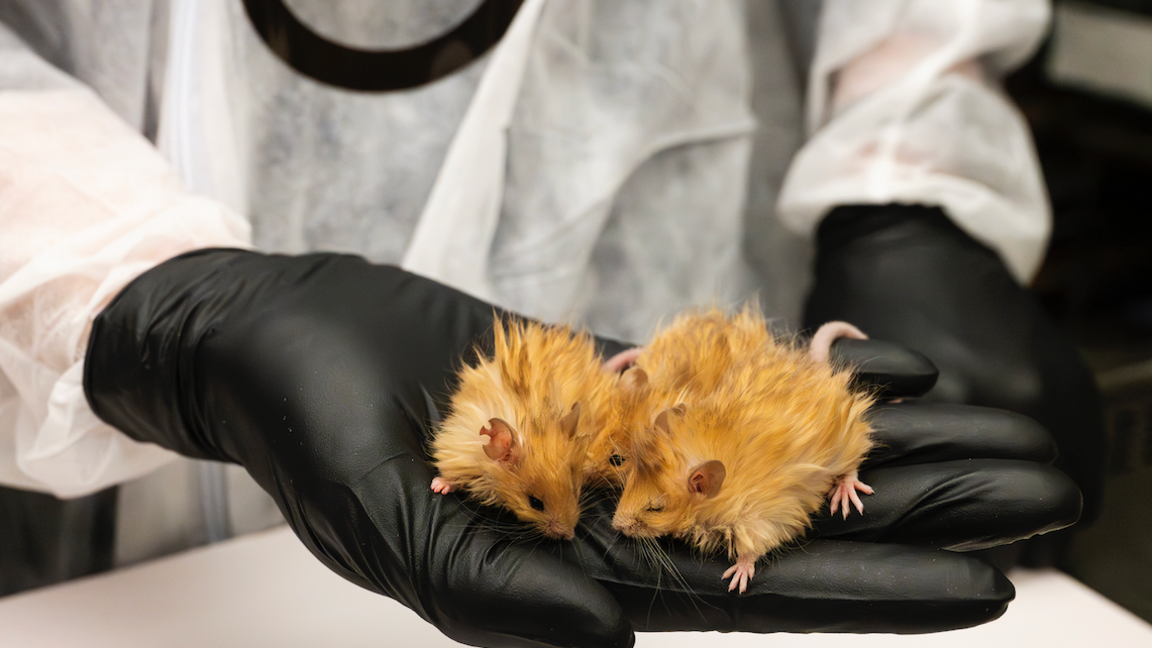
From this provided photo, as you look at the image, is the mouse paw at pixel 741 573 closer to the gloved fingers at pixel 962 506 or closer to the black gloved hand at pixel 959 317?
the gloved fingers at pixel 962 506

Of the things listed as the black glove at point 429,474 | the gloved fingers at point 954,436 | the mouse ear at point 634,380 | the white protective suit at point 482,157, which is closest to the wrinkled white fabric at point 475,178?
the white protective suit at point 482,157

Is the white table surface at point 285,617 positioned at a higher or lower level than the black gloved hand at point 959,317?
lower

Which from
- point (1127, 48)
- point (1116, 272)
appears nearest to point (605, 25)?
point (1127, 48)

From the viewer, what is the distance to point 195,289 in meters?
1.07

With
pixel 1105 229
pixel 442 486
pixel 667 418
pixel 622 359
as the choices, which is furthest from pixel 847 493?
pixel 1105 229

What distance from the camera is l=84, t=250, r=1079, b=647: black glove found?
822mm

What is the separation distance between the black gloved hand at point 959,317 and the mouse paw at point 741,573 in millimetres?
573

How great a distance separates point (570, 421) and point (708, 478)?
0.55 ft

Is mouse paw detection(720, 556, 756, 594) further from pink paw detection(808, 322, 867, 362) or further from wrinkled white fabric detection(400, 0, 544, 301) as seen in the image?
wrinkled white fabric detection(400, 0, 544, 301)

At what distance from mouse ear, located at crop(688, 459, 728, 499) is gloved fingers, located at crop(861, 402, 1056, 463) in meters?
0.26

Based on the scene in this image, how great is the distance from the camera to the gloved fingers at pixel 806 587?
2.69 feet

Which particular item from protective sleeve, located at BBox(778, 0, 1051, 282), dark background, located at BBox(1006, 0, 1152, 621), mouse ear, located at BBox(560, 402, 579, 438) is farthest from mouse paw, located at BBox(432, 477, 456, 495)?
dark background, located at BBox(1006, 0, 1152, 621)

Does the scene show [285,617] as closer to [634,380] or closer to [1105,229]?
[634,380]

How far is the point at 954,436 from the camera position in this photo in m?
1.01
